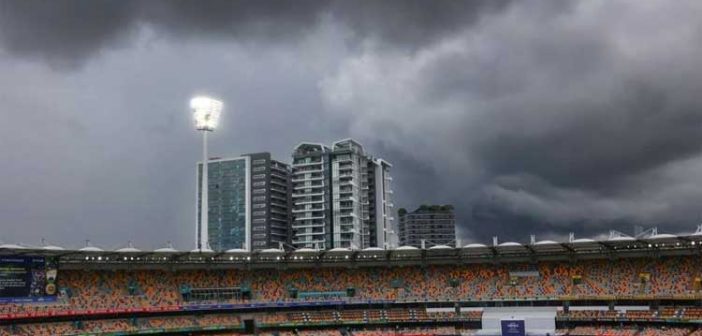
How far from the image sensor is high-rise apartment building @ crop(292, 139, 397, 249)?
470ft

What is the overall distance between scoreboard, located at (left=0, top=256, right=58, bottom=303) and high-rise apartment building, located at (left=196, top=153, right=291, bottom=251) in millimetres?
90299

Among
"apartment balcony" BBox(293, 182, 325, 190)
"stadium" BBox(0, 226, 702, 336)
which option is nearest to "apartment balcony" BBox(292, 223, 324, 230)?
"apartment balcony" BBox(293, 182, 325, 190)

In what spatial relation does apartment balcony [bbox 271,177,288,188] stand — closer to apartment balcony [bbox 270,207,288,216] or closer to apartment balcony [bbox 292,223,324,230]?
apartment balcony [bbox 270,207,288,216]

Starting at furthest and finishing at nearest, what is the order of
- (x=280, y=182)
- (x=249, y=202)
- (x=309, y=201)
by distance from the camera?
(x=280, y=182)
(x=249, y=202)
(x=309, y=201)

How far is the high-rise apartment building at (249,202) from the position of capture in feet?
506

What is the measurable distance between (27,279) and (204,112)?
23.7 meters

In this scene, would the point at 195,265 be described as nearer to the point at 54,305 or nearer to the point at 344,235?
the point at 54,305

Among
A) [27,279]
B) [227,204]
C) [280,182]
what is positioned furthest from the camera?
[227,204]

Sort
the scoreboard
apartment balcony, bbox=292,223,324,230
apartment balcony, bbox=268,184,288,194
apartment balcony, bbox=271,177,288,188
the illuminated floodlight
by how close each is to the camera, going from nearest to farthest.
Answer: the scoreboard < the illuminated floodlight < apartment balcony, bbox=292,223,324,230 < apartment balcony, bbox=268,184,288,194 < apartment balcony, bbox=271,177,288,188

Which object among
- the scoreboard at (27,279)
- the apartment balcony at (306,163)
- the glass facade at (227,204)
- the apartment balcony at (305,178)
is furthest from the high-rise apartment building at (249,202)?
the scoreboard at (27,279)

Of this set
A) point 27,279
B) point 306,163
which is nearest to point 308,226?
point 306,163

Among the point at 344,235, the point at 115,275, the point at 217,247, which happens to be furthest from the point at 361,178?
the point at 115,275

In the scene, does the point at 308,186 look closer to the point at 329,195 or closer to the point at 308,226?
the point at 329,195

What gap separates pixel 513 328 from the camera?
212ft
